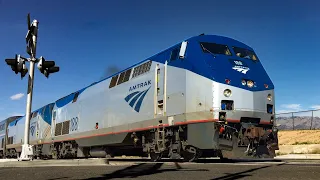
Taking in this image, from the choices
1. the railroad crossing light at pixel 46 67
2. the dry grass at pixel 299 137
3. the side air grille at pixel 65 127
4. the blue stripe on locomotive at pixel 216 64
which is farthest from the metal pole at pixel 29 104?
the dry grass at pixel 299 137

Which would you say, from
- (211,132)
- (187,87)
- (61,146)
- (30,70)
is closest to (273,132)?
(211,132)

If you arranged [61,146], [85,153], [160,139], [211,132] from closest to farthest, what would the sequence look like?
1. [211,132]
2. [160,139]
3. [85,153]
4. [61,146]

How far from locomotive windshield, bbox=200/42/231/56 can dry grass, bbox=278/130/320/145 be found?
13689 mm

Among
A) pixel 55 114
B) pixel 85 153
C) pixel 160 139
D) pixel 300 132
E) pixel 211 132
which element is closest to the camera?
pixel 211 132

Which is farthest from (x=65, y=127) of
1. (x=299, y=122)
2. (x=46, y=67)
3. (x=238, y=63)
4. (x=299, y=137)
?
(x=299, y=122)


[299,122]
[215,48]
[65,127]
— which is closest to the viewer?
[215,48]

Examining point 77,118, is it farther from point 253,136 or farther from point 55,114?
point 253,136

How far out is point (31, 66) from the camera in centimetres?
1315

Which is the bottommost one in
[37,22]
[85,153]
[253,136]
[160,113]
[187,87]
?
[85,153]

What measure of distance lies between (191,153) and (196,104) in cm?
187

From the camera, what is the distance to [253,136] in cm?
1138

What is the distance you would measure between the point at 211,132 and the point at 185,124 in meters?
1.15

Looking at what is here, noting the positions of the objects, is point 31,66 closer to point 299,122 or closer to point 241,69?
point 241,69

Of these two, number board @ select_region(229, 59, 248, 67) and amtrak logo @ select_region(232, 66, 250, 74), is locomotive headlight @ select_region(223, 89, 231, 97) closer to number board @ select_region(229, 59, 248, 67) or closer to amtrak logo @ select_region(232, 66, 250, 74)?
amtrak logo @ select_region(232, 66, 250, 74)
